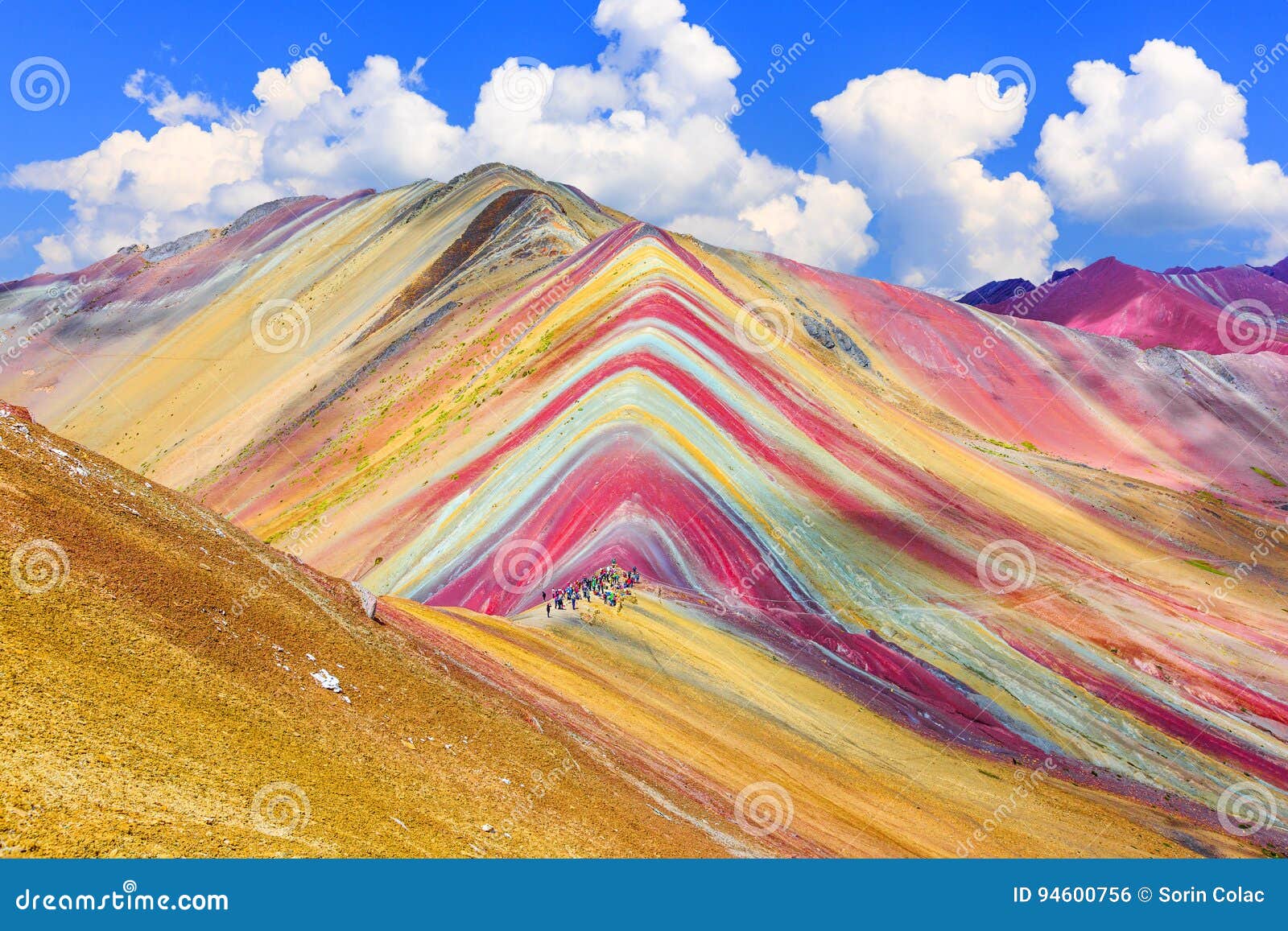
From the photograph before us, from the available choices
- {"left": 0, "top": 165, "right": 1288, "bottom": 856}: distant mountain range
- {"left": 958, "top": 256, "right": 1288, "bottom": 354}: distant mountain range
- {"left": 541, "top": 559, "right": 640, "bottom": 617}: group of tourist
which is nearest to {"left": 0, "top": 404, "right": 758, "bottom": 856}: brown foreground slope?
{"left": 0, "top": 165, "right": 1288, "bottom": 856}: distant mountain range

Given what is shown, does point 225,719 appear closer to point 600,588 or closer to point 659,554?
point 600,588

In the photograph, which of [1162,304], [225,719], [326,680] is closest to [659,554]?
[326,680]

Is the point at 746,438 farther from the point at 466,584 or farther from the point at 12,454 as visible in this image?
the point at 12,454

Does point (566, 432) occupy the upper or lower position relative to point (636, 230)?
lower

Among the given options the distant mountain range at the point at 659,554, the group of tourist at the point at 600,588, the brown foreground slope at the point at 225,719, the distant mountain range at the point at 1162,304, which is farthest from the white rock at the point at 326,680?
the distant mountain range at the point at 1162,304

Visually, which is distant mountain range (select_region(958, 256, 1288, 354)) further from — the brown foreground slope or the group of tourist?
the brown foreground slope

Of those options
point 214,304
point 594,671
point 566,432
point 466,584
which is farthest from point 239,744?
point 214,304
